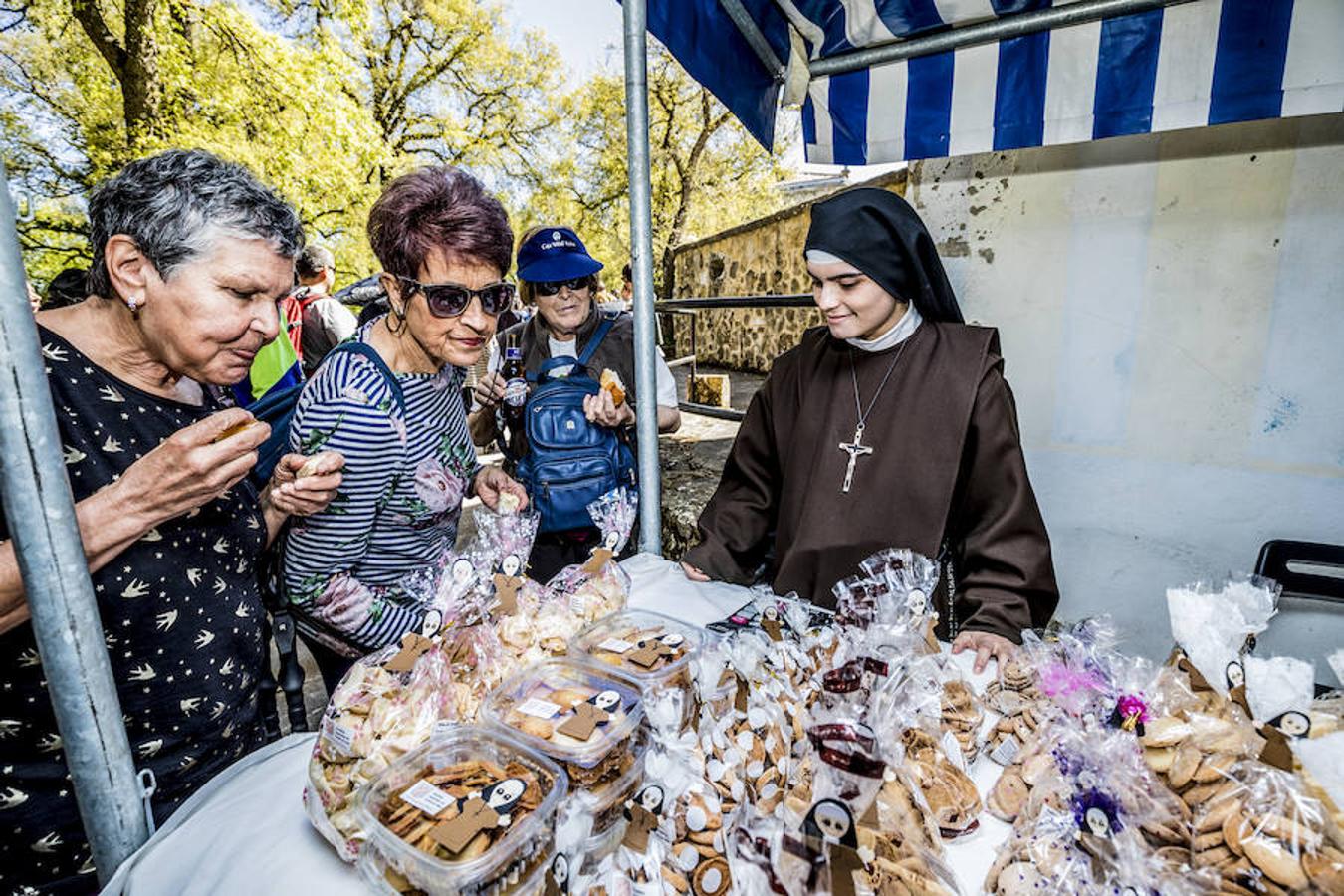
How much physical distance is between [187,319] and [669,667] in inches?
46.8

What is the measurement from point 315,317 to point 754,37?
413 cm

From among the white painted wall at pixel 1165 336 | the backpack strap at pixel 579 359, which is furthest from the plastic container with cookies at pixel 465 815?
the white painted wall at pixel 1165 336

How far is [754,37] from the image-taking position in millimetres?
2785

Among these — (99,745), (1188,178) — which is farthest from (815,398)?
(99,745)

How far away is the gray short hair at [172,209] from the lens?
47.9 inches

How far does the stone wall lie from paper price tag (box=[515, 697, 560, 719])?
1111 centimetres

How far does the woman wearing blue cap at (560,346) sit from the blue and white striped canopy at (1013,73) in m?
0.99

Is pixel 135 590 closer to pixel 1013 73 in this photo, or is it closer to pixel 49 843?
pixel 49 843

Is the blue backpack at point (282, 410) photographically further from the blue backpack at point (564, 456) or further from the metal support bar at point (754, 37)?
the metal support bar at point (754, 37)

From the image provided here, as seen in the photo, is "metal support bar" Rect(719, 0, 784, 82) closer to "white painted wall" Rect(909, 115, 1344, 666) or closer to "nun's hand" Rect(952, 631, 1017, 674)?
"white painted wall" Rect(909, 115, 1344, 666)

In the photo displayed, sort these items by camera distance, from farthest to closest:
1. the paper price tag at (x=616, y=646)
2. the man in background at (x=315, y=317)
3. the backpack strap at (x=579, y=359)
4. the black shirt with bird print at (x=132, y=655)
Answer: the man in background at (x=315, y=317) < the backpack strap at (x=579, y=359) < the paper price tag at (x=616, y=646) < the black shirt with bird print at (x=132, y=655)

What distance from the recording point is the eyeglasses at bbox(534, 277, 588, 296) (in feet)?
8.93

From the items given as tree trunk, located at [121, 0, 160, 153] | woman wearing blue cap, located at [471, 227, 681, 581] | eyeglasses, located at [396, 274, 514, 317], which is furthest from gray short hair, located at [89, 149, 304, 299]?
tree trunk, located at [121, 0, 160, 153]

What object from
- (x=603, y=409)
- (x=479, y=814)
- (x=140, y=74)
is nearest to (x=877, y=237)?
(x=603, y=409)
